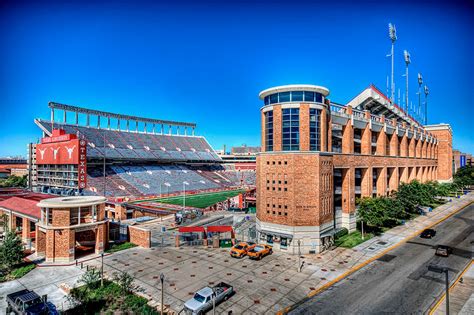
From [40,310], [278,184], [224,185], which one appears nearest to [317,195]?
[278,184]

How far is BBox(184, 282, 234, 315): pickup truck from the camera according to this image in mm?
18778

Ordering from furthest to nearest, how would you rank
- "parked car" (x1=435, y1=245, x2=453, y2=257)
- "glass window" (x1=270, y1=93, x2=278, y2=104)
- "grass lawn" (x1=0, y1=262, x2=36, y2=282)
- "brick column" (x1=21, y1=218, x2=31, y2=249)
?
1. "glass window" (x1=270, y1=93, x2=278, y2=104)
2. "brick column" (x1=21, y1=218, x2=31, y2=249)
3. "parked car" (x1=435, y1=245, x2=453, y2=257)
4. "grass lawn" (x1=0, y1=262, x2=36, y2=282)

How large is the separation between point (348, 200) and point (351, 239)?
226 inches

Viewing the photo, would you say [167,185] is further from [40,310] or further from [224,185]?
[40,310]

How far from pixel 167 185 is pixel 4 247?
60.6 metres

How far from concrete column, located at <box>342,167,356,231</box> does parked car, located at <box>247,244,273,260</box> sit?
583 inches

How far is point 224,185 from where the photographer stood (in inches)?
4114

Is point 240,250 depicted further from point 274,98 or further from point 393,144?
point 393,144

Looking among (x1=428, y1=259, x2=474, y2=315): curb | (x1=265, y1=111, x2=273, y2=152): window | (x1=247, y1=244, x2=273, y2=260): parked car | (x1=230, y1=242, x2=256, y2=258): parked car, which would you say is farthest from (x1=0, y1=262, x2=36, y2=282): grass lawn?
(x1=428, y1=259, x2=474, y2=315): curb

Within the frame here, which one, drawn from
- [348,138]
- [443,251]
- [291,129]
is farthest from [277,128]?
[443,251]

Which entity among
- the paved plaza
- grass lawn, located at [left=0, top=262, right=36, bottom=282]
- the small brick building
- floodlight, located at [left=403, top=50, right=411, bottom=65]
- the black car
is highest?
floodlight, located at [left=403, top=50, right=411, bottom=65]

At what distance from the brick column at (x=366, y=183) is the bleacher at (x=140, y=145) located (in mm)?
61815

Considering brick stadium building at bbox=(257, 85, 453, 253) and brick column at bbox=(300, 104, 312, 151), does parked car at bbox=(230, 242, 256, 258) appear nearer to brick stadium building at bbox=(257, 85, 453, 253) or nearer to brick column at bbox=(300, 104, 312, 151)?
brick stadium building at bbox=(257, 85, 453, 253)

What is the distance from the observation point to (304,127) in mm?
33656
